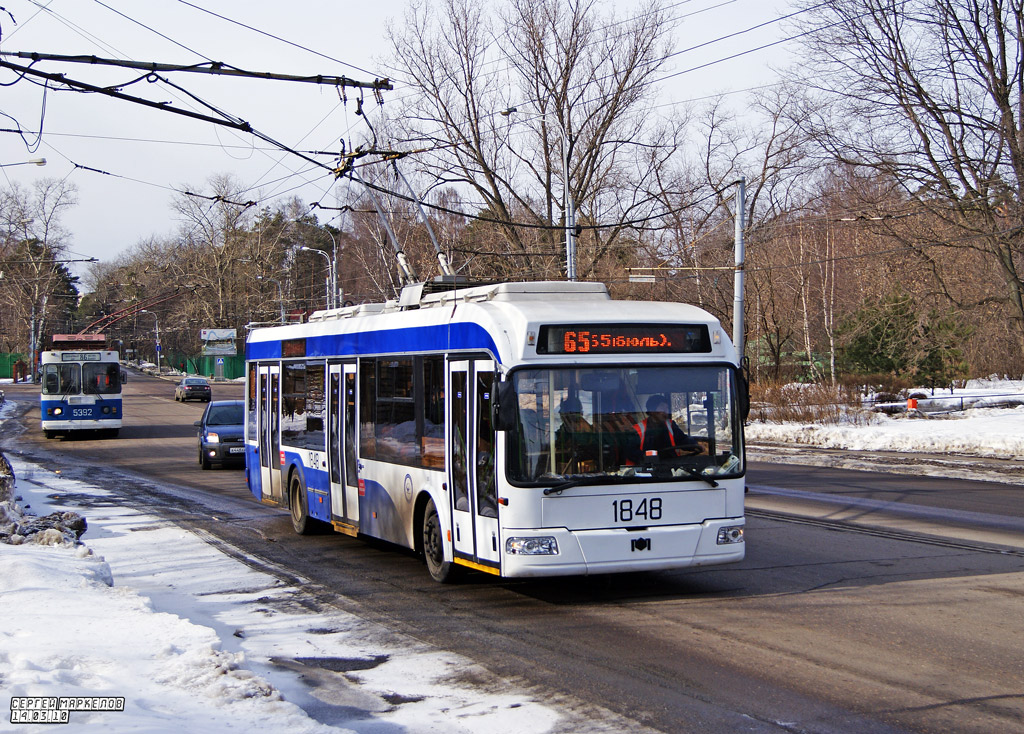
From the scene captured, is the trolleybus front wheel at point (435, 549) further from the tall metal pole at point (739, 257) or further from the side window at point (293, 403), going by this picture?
the tall metal pole at point (739, 257)

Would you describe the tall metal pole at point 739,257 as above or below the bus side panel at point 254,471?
above

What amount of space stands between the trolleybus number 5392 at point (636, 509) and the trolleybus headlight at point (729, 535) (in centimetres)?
60

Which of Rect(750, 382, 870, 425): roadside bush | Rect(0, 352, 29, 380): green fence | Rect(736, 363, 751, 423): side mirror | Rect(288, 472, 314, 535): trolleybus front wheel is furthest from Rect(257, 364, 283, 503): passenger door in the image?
Rect(0, 352, 29, 380): green fence

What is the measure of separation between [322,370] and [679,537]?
570 centimetres

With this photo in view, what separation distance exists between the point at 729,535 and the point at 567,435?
5.51 ft

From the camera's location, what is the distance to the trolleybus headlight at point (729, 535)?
872 centimetres

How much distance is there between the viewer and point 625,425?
8570mm

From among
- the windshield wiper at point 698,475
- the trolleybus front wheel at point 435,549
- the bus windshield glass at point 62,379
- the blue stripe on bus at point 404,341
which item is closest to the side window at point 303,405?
the blue stripe on bus at point 404,341

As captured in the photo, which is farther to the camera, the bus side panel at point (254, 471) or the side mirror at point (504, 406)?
the bus side panel at point (254, 471)

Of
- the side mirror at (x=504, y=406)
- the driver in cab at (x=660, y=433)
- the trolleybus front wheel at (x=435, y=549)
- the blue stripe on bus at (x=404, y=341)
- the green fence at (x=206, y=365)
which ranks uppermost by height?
the green fence at (x=206, y=365)

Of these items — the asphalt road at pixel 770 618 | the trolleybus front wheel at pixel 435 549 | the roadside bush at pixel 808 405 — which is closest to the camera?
the asphalt road at pixel 770 618

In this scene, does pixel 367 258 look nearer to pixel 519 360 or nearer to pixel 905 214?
pixel 905 214

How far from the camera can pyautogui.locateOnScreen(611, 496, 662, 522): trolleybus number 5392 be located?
27.6 feet

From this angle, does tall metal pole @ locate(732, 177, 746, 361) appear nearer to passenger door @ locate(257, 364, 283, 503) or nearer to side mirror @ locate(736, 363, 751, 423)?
passenger door @ locate(257, 364, 283, 503)
